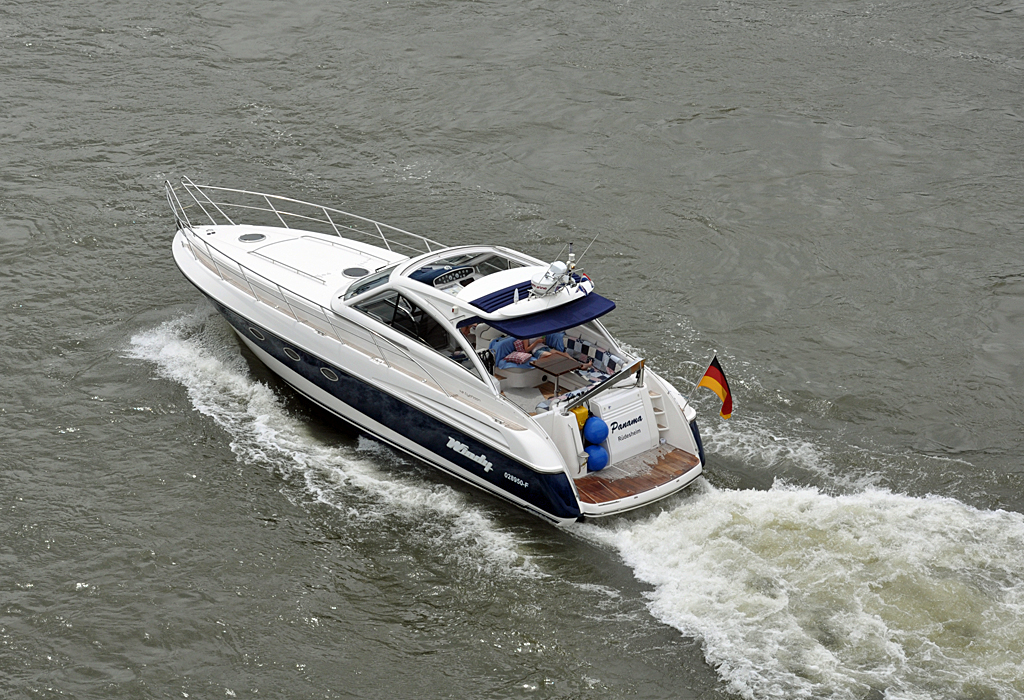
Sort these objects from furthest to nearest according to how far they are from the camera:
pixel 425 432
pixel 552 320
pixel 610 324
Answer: pixel 610 324
pixel 425 432
pixel 552 320

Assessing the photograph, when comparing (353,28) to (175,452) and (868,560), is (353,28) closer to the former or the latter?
(175,452)

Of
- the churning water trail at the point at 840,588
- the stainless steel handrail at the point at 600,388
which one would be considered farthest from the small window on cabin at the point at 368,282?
the churning water trail at the point at 840,588

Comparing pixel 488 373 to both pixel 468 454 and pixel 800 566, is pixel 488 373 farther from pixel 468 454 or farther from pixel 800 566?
pixel 800 566

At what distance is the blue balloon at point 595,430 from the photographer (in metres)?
10.4

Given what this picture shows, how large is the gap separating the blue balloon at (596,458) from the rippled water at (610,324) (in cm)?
63

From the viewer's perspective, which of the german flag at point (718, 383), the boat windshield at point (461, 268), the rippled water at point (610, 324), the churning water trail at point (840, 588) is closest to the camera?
the churning water trail at point (840, 588)

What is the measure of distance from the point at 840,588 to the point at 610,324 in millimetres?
5658

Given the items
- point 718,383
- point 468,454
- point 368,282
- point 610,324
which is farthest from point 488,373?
point 610,324

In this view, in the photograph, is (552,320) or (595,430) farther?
(552,320)

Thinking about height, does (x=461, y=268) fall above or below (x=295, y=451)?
above

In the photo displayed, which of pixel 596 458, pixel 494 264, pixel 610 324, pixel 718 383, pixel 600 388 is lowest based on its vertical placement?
pixel 610 324

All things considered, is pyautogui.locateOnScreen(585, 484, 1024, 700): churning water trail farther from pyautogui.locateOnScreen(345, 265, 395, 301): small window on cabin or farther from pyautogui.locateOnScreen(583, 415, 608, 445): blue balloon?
pyautogui.locateOnScreen(345, 265, 395, 301): small window on cabin

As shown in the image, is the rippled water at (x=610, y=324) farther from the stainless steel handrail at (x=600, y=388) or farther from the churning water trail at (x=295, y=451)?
the stainless steel handrail at (x=600, y=388)

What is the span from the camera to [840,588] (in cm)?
916
